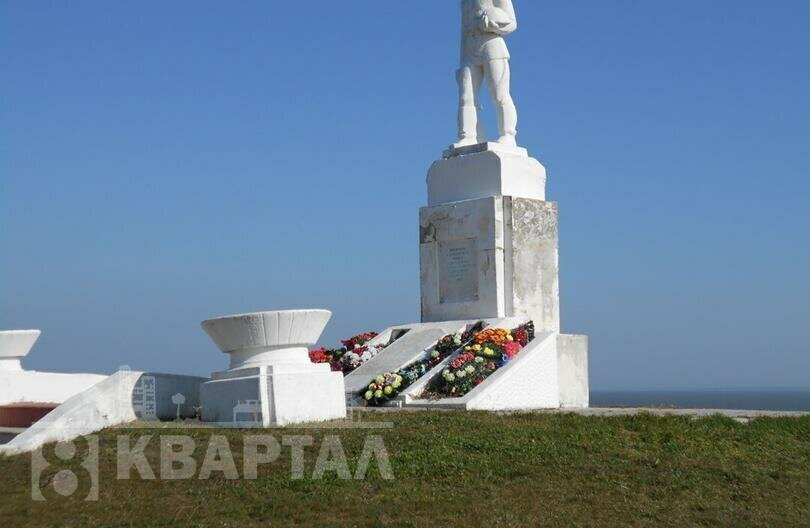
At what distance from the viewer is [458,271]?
52.4 feet

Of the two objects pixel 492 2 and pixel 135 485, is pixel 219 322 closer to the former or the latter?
pixel 135 485

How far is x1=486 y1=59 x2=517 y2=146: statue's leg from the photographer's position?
1641 centimetres

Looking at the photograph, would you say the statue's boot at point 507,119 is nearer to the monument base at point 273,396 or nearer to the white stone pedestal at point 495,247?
the white stone pedestal at point 495,247

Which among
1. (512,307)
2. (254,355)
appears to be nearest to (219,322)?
(254,355)

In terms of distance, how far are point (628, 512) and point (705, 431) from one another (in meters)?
2.85

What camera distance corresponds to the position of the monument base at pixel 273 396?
9.72m

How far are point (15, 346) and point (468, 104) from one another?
8.11 metres

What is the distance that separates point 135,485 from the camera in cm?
768

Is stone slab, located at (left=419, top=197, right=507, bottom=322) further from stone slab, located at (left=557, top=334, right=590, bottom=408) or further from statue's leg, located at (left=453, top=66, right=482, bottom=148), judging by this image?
statue's leg, located at (left=453, top=66, right=482, bottom=148)

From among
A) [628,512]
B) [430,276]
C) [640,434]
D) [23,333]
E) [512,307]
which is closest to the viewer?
[628,512]

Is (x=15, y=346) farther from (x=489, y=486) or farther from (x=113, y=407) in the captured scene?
(x=489, y=486)

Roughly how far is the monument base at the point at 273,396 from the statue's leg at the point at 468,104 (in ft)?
24.2

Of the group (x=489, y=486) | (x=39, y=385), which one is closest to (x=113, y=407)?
(x=39, y=385)

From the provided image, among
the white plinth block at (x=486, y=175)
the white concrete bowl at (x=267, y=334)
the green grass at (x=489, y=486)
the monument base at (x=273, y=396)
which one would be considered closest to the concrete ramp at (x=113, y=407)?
the green grass at (x=489, y=486)
